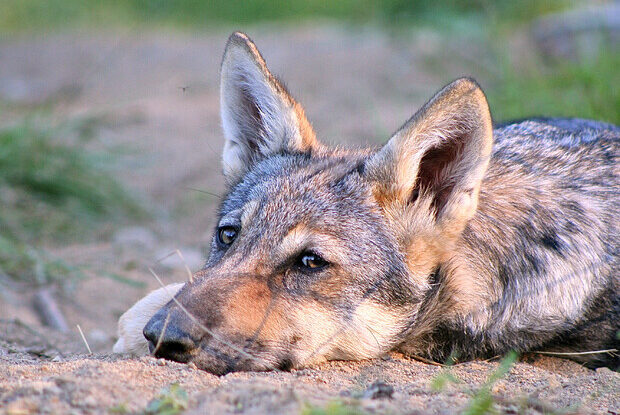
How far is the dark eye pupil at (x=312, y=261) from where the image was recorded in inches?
140

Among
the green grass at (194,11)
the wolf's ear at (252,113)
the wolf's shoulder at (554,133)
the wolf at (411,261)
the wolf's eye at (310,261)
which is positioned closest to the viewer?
the wolf at (411,261)

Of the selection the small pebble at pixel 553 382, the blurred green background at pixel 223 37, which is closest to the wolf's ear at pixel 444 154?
the small pebble at pixel 553 382

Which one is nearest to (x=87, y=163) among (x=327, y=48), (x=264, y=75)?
(x=264, y=75)

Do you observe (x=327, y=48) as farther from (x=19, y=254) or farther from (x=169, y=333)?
(x=169, y=333)

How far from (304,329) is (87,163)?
408 centimetres

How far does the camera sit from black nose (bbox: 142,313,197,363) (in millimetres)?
3149

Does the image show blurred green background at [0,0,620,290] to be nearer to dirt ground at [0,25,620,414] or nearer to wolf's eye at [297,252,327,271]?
dirt ground at [0,25,620,414]

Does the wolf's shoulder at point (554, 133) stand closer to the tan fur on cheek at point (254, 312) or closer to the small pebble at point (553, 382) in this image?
the small pebble at point (553, 382)

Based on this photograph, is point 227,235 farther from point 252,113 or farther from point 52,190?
point 52,190

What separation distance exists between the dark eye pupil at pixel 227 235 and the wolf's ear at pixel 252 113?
72 centimetres

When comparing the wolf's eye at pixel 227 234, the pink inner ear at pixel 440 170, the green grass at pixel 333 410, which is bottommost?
the green grass at pixel 333 410

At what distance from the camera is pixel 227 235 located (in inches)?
151

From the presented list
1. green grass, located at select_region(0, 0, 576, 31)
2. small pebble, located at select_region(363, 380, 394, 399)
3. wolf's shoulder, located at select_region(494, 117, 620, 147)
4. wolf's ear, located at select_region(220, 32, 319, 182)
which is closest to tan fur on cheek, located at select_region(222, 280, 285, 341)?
small pebble, located at select_region(363, 380, 394, 399)

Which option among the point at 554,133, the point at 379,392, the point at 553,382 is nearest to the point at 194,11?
the point at 554,133
